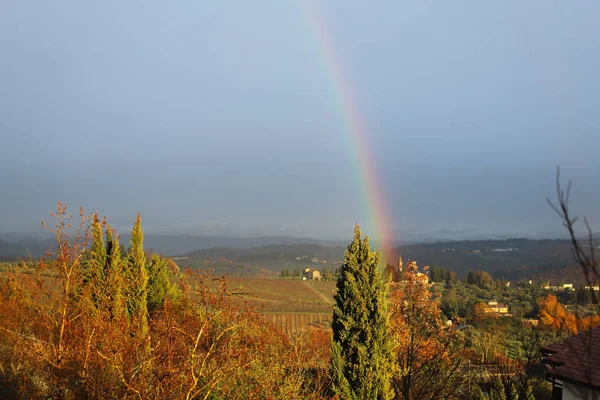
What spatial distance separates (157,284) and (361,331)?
1406cm

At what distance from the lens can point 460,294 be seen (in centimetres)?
4694

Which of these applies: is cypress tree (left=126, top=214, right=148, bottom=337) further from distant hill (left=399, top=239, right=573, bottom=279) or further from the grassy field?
distant hill (left=399, top=239, right=573, bottom=279)

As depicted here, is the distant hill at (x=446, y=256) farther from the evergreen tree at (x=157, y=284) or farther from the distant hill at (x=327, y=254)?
the evergreen tree at (x=157, y=284)

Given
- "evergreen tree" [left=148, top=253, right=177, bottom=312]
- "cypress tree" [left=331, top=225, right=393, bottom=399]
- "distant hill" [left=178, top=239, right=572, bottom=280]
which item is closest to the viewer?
"cypress tree" [left=331, top=225, right=393, bottom=399]

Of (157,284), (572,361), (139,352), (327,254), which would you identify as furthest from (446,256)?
(139,352)

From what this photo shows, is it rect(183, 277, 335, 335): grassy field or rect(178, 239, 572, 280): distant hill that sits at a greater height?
rect(178, 239, 572, 280): distant hill

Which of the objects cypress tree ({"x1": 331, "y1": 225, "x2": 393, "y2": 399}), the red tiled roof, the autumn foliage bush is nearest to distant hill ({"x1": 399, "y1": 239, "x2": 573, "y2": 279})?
cypress tree ({"x1": 331, "y1": 225, "x2": 393, "y2": 399})

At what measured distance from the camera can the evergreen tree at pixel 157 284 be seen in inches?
825

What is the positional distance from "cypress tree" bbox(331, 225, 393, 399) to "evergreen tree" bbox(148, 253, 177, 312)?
12.6m

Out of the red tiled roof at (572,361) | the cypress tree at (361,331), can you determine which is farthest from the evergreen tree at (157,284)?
the red tiled roof at (572,361)

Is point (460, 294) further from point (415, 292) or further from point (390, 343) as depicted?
point (390, 343)

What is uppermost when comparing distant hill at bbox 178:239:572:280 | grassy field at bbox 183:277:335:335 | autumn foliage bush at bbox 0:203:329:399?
autumn foliage bush at bbox 0:203:329:399

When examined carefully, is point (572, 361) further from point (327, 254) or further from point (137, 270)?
point (327, 254)

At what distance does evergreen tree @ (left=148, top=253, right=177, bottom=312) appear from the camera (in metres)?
20.9
